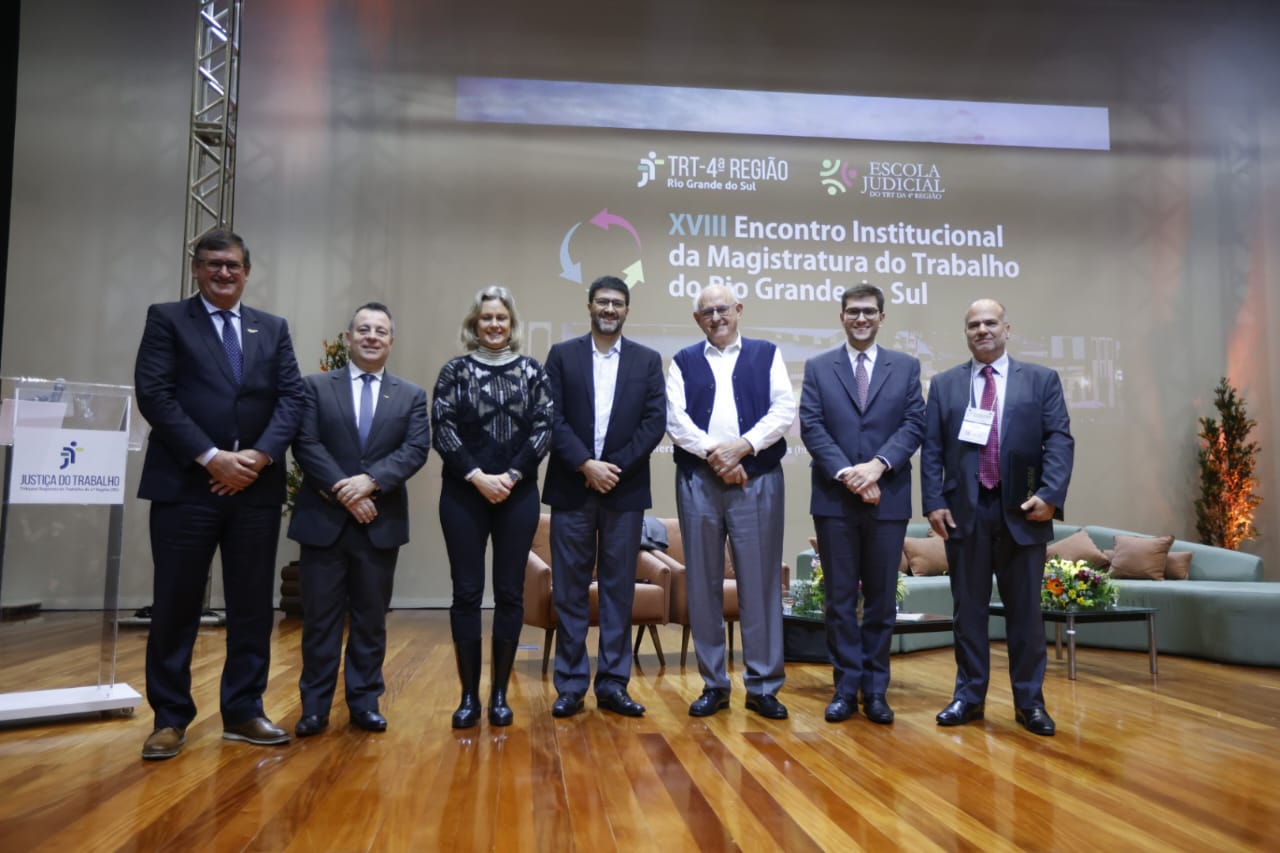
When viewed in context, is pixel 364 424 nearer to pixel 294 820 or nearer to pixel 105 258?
pixel 294 820

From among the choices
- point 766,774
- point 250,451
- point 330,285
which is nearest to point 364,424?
point 250,451

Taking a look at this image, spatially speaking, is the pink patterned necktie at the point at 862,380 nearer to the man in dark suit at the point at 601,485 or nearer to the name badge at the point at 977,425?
the name badge at the point at 977,425

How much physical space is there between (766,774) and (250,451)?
1856 millimetres

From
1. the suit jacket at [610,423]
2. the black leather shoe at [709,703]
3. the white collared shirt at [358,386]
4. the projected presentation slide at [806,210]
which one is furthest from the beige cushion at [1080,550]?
the white collared shirt at [358,386]

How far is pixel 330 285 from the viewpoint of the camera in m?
7.24

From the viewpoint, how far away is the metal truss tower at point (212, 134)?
256 inches

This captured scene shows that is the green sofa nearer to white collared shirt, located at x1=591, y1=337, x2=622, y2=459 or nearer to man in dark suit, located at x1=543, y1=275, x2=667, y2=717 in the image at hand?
man in dark suit, located at x1=543, y1=275, x2=667, y2=717

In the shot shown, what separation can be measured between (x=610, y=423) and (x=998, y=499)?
146 cm

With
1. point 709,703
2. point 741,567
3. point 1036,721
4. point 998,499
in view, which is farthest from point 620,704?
point 998,499

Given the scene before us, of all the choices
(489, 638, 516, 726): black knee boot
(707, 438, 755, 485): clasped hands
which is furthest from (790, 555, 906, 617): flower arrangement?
(489, 638, 516, 726): black knee boot

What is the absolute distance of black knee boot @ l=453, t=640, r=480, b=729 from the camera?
10.3 ft

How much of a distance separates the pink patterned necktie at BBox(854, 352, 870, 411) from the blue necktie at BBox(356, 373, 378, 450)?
1.83 meters

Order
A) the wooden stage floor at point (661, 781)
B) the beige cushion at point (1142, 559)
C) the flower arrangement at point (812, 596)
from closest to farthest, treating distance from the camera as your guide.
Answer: the wooden stage floor at point (661, 781)
the flower arrangement at point (812, 596)
the beige cushion at point (1142, 559)

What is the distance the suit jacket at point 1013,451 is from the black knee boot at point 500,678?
1621 mm
